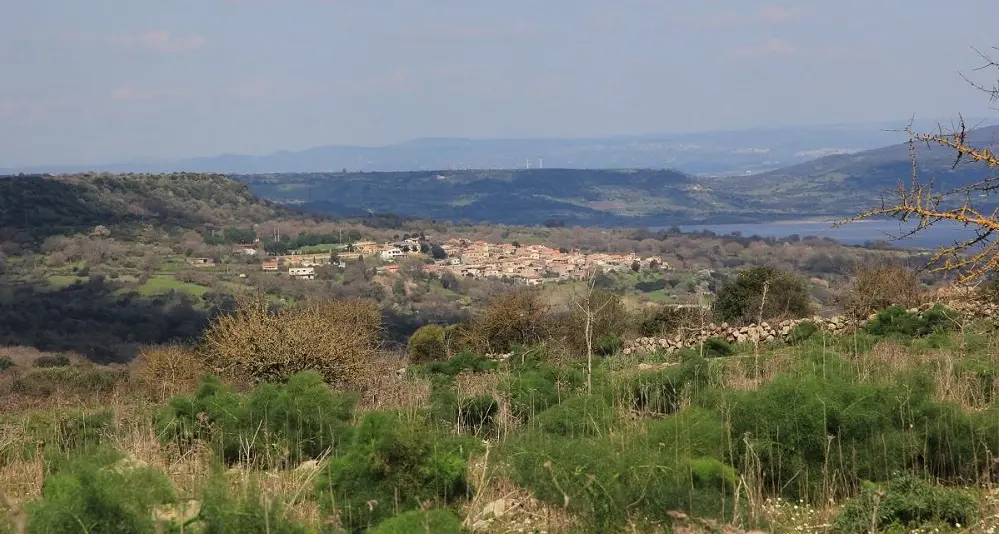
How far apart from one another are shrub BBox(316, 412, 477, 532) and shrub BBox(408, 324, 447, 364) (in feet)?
52.7

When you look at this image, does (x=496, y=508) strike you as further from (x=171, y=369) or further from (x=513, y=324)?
(x=513, y=324)

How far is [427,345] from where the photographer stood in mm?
22922

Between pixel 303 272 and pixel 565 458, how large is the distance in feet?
189

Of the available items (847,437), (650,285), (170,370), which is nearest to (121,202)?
(650,285)

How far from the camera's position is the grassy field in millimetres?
4328

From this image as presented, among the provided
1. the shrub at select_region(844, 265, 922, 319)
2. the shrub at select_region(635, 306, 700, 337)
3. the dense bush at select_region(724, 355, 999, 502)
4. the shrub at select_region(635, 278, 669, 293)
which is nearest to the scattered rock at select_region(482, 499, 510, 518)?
the dense bush at select_region(724, 355, 999, 502)

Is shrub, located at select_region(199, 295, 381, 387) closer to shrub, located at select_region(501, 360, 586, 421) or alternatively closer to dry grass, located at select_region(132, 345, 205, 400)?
dry grass, located at select_region(132, 345, 205, 400)

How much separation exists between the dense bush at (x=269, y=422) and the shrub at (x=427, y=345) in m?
13.8

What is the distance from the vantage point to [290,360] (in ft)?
45.4

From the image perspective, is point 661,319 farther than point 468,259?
No

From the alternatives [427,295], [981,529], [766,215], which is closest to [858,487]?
[981,529]

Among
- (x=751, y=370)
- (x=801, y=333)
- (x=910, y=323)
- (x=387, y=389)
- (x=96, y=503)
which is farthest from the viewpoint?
(x=801, y=333)

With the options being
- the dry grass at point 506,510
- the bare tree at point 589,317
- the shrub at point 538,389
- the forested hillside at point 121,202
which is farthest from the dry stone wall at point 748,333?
the forested hillside at point 121,202

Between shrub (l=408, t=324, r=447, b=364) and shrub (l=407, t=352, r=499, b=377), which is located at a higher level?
shrub (l=407, t=352, r=499, b=377)
